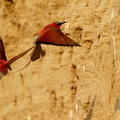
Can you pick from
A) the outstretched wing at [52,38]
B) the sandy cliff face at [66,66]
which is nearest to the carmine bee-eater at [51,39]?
the outstretched wing at [52,38]

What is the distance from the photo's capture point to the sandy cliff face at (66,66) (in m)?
3.28

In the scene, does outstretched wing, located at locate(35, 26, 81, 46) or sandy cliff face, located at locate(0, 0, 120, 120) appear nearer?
outstretched wing, located at locate(35, 26, 81, 46)

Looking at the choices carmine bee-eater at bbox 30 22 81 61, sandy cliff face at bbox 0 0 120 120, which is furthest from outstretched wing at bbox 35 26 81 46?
sandy cliff face at bbox 0 0 120 120

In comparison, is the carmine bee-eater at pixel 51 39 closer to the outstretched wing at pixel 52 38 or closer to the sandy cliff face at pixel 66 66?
the outstretched wing at pixel 52 38

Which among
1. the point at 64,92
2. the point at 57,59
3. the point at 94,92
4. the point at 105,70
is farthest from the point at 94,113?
the point at 57,59

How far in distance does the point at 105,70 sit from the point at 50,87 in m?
1.03

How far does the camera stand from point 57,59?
4137 mm

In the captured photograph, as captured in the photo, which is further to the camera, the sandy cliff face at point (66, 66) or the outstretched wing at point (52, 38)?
the sandy cliff face at point (66, 66)

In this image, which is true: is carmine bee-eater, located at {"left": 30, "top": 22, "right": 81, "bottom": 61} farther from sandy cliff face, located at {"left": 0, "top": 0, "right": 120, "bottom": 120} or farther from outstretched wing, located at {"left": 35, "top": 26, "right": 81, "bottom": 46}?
sandy cliff face, located at {"left": 0, "top": 0, "right": 120, "bottom": 120}

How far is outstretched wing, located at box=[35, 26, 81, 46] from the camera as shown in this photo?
114 inches

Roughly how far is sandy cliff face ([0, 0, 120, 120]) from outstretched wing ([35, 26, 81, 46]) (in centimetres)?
42

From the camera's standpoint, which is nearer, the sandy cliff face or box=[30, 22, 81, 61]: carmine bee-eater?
box=[30, 22, 81, 61]: carmine bee-eater

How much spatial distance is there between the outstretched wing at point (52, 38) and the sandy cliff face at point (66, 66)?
A: 0.42 metres

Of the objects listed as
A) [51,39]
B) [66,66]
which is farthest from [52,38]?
[66,66]
